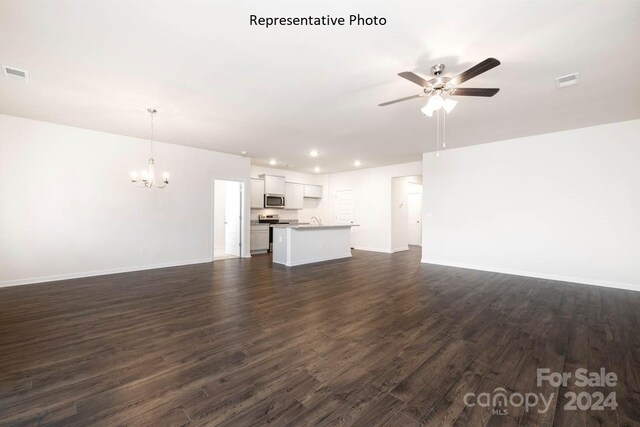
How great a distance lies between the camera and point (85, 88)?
130 inches

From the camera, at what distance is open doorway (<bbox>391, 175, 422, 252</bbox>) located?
857 cm

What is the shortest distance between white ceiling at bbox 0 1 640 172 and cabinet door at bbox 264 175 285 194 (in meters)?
3.94

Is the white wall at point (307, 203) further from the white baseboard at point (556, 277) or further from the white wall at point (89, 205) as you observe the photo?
the white baseboard at point (556, 277)

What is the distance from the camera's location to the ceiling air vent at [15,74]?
2.87 m

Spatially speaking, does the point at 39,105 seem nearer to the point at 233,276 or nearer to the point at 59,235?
the point at 59,235

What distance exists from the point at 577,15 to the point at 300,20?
2.23m

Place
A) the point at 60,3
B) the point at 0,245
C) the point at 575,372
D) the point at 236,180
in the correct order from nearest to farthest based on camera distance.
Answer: the point at 60,3, the point at 575,372, the point at 0,245, the point at 236,180

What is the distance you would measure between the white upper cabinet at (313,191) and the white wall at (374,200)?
0.99 meters

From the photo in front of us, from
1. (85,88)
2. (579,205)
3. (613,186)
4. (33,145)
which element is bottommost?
(579,205)

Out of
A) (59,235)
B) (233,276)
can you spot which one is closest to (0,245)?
(59,235)

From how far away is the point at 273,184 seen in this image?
883 cm

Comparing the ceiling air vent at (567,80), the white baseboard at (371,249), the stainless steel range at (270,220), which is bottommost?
the white baseboard at (371,249)

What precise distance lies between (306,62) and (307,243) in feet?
14.9

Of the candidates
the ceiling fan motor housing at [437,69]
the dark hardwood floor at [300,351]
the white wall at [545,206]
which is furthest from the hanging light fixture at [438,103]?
the white wall at [545,206]
